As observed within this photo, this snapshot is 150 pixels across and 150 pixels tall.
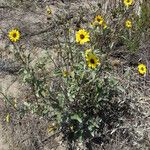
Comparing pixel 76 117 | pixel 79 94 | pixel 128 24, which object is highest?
pixel 128 24

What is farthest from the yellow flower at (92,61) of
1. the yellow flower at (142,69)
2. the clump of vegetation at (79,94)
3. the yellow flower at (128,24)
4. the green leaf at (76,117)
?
the yellow flower at (128,24)

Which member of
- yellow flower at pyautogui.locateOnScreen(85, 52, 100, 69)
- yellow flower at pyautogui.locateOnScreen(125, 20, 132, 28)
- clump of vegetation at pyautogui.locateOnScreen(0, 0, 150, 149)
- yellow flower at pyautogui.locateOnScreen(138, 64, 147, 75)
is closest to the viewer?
yellow flower at pyautogui.locateOnScreen(85, 52, 100, 69)

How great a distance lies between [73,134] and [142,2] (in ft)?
5.52

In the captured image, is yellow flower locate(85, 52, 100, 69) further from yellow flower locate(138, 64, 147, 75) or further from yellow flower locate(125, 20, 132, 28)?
yellow flower locate(125, 20, 132, 28)

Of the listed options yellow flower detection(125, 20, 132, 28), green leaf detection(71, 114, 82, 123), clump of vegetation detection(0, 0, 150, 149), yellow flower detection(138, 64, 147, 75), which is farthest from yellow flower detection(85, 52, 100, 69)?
yellow flower detection(125, 20, 132, 28)

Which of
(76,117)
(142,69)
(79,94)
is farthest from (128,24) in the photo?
(76,117)

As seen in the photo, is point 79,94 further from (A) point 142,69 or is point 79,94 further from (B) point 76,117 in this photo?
(A) point 142,69

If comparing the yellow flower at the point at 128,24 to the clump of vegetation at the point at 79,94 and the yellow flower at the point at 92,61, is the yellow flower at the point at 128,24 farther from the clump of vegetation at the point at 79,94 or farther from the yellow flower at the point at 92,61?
the yellow flower at the point at 92,61

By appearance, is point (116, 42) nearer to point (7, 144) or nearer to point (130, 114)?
point (130, 114)

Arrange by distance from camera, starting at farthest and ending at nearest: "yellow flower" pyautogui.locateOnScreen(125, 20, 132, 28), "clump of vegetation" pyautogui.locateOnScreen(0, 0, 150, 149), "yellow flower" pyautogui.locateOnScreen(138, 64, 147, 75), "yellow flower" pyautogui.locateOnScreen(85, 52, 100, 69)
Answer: "yellow flower" pyautogui.locateOnScreen(125, 20, 132, 28) → "yellow flower" pyautogui.locateOnScreen(138, 64, 147, 75) → "clump of vegetation" pyautogui.locateOnScreen(0, 0, 150, 149) → "yellow flower" pyautogui.locateOnScreen(85, 52, 100, 69)

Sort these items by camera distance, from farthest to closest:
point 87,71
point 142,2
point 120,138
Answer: point 142,2
point 120,138
point 87,71

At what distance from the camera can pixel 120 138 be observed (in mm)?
3469

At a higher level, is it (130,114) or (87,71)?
(87,71)

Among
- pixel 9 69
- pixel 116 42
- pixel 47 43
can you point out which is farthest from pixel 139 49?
pixel 9 69
